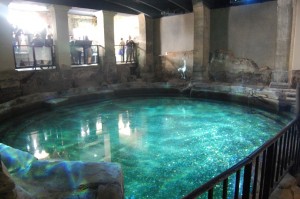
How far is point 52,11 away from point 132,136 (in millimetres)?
6261

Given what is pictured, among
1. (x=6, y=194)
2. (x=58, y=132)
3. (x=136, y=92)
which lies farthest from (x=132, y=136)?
(x=136, y=92)

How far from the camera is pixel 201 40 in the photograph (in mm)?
9805

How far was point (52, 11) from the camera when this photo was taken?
29.3 feet

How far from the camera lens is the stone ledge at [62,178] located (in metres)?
2.19

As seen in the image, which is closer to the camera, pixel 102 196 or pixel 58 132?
pixel 102 196

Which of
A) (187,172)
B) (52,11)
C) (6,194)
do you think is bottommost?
(187,172)

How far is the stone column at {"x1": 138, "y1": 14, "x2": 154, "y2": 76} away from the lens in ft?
38.6

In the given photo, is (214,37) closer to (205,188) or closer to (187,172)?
(187,172)

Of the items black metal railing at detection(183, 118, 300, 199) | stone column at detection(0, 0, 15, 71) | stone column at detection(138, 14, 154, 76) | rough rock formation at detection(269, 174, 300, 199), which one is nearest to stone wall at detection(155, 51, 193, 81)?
stone column at detection(138, 14, 154, 76)

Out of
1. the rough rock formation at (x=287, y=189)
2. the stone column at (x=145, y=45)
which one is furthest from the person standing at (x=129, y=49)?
the rough rock formation at (x=287, y=189)

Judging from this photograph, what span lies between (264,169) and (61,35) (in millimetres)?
8795

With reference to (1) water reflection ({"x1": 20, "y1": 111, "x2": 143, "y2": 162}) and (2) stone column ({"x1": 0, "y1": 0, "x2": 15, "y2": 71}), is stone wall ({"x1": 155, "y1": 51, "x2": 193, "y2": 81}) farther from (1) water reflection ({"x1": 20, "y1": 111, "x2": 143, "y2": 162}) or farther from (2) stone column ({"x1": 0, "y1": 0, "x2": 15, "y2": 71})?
(2) stone column ({"x1": 0, "y1": 0, "x2": 15, "y2": 71})

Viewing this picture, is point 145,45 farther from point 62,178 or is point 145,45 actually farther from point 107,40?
point 62,178

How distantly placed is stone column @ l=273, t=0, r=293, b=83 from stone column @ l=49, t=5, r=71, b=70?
7387mm
